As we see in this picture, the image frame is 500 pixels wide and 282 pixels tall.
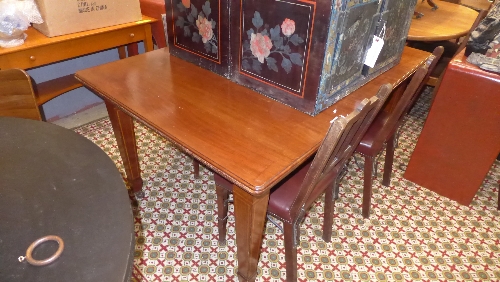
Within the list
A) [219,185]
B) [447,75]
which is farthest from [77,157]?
[447,75]

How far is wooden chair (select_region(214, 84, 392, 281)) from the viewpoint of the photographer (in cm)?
98

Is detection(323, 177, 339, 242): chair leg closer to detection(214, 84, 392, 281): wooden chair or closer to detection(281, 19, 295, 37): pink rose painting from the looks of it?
detection(214, 84, 392, 281): wooden chair

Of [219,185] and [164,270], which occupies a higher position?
[219,185]

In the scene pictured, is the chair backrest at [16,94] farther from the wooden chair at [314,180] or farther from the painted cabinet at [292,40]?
the wooden chair at [314,180]

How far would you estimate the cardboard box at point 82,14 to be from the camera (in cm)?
195

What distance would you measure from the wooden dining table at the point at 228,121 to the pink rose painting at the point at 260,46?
161mm

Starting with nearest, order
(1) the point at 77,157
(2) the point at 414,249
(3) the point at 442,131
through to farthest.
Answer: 1. (1) the point at 77,157
2. (2) the point at 414,249
3. (3) the point at 442,131

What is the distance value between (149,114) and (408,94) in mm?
1038

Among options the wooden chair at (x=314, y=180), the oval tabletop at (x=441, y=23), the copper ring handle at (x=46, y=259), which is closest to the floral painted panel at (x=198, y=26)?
the wooden chair at (x=314, y=180)

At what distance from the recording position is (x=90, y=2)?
2.07m

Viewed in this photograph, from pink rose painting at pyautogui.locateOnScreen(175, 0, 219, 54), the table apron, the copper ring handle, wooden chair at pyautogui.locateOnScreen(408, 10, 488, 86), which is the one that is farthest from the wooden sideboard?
wooden chair at pyautogui.locateOnScreen(408, 10, 488, 86)

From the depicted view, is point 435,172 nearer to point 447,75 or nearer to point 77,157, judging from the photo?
point 447,75

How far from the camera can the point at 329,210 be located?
165 cm

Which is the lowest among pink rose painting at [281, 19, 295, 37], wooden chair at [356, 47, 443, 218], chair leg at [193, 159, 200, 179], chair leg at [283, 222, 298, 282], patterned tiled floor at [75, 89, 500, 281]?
patterned tiled floor at [75, 89, 500, 281]
